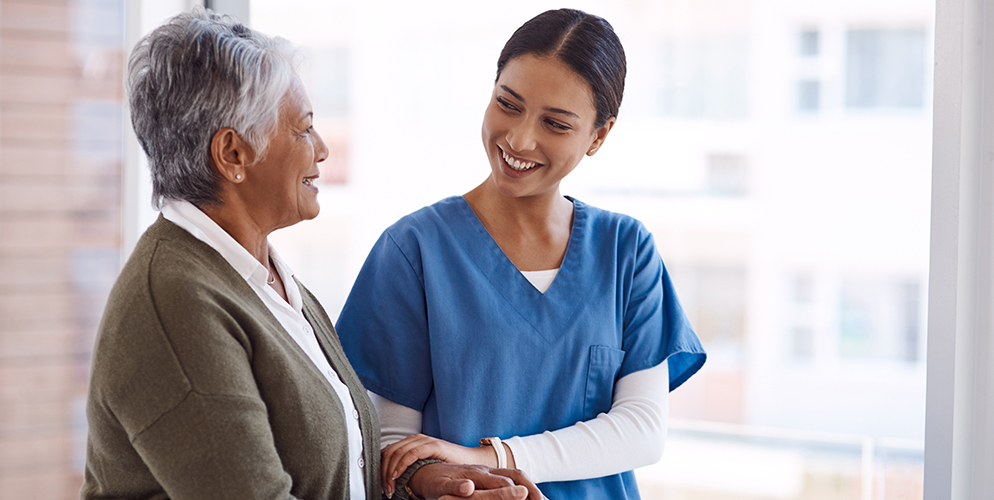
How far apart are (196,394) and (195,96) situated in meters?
0.37

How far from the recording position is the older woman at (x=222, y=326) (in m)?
0.79

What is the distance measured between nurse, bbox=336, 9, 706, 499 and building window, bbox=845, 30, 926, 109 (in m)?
4.06

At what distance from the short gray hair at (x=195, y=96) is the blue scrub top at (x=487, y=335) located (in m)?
0.36

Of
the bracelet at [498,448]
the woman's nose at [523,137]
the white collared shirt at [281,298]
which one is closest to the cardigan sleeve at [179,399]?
the white collared shirt at [281,298]

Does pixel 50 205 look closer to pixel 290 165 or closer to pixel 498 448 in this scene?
pixel 290 165

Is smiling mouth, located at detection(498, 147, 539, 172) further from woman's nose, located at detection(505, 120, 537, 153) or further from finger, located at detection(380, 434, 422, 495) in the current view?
finger, located at detection(380, 434, 422, 495)

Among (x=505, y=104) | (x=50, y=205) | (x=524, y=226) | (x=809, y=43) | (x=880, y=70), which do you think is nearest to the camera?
(x=505, y=104)

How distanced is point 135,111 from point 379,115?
3787mm

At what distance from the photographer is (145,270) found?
0.84 meters

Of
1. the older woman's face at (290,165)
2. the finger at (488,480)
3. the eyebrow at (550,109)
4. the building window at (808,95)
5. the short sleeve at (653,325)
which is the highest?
the building window at (808,95)

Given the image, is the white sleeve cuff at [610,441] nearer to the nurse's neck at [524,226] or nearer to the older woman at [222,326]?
the older woman at [222,326]

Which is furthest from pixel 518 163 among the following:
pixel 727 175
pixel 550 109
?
pixel 727 175

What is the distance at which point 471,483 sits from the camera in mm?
1049

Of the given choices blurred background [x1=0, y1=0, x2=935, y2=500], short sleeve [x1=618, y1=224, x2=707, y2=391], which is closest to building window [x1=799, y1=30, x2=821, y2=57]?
blurred background [x1=0, y1=0, x2=935, y2=500]
